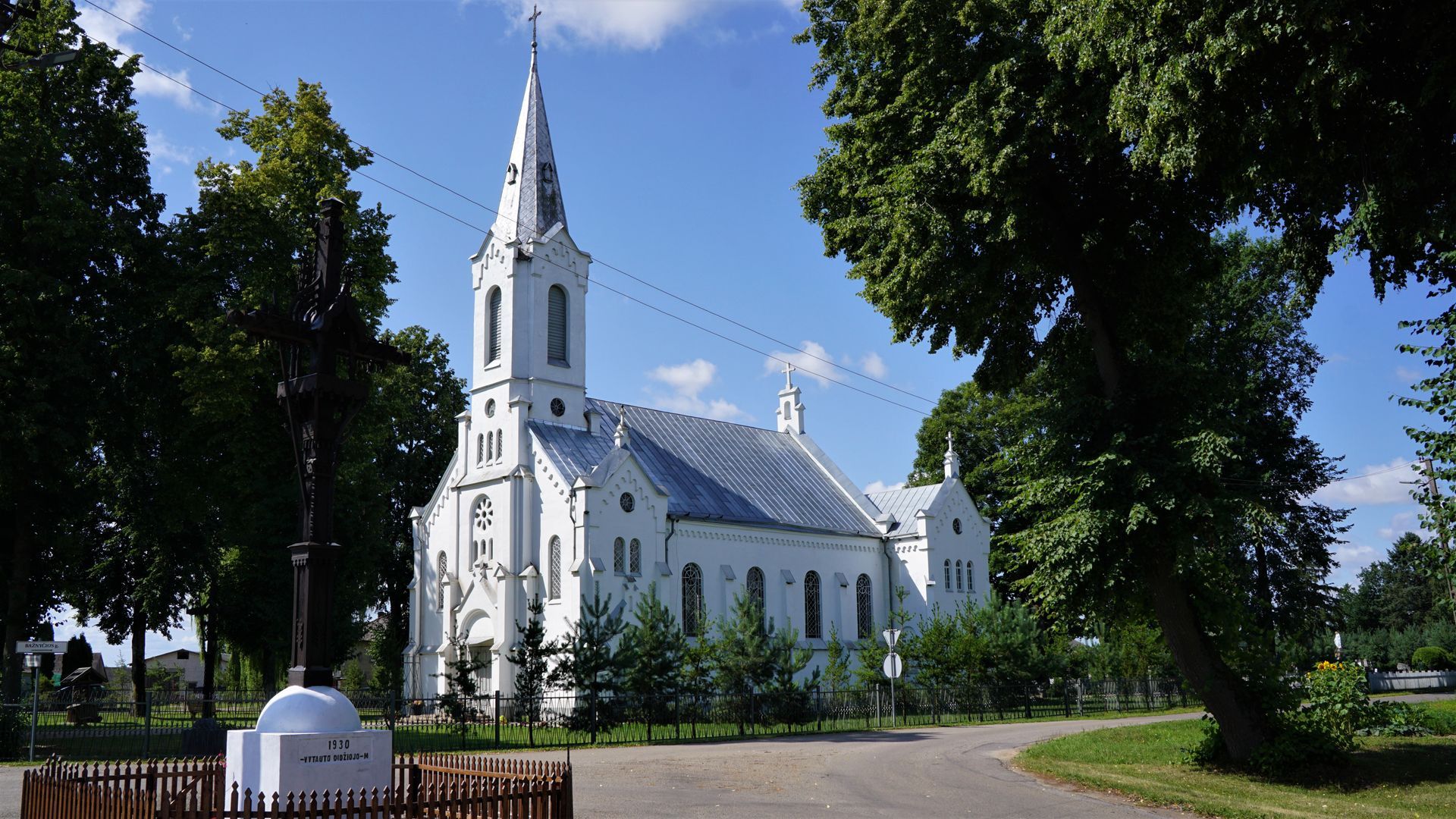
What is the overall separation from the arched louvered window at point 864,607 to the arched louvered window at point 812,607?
2.29 m

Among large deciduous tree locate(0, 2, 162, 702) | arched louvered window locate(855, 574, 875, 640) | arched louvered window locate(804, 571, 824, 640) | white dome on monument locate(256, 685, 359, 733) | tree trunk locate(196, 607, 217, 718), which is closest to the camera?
white dome on monument locate(256, 685, 359, 733)

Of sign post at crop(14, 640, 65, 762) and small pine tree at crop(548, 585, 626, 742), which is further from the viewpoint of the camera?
small pine tree at crop(548, 585, 626, 742)

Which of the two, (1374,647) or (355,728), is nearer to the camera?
(355,728)

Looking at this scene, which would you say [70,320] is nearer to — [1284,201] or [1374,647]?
[1284,201]

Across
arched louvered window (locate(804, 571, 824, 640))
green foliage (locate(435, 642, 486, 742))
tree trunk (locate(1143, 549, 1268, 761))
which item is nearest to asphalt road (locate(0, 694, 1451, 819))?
tree trunk (locate(1143, 549, 1268, 761))

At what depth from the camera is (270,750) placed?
941cm

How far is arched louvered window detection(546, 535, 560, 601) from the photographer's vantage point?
120 ft

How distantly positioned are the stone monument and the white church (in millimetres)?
24344

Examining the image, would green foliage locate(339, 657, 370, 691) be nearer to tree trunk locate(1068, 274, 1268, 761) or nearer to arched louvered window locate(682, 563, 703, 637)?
arched louvered window locate(682, 563, 703, 637)

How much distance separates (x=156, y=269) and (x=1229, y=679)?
84.2 feet

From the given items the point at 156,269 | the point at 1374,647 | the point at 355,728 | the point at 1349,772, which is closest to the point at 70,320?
the point at 156,269

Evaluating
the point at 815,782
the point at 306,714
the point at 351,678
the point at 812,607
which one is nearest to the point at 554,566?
the point at 812,607

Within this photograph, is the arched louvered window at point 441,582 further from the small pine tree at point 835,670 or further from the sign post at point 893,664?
the sign post at point 893,664

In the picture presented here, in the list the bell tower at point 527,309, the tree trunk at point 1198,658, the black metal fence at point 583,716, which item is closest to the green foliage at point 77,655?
the black metal fence at point 583,716
